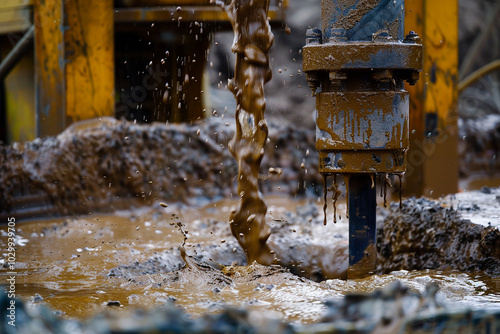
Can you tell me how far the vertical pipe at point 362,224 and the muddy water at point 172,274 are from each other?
11cm

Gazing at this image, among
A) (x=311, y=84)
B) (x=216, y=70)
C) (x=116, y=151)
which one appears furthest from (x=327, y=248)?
(x=216, y=70)

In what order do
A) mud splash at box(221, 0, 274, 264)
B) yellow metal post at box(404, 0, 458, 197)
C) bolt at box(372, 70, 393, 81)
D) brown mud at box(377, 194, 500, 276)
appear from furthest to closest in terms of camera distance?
1. yellow metal post at box(404, 0, 458, 197)
2. mud splash at box(221, 0, 274, 264)
3. brown mud at box(377, 194, 500, 276)
4. bolt at box(372, 70, 393, 81)

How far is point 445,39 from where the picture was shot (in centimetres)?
613

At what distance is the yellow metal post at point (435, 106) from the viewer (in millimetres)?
6066

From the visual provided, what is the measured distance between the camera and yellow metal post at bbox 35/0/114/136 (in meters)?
5.54

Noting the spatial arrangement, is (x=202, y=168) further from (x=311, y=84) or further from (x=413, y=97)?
(x=311, y=84)

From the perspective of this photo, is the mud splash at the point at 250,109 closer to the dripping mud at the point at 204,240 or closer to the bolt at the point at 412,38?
the dripping mud at the point at 204,240

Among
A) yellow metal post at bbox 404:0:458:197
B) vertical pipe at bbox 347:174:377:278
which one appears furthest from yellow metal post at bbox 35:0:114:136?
vertical pipe at bbox 347:174:377:278

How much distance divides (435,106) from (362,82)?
3762 millimetres

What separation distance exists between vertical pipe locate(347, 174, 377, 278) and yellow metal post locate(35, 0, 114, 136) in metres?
3.46

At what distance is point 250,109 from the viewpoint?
3492 mm

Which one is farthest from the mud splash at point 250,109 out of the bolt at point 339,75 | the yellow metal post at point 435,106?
the yellow metal post at point 435,106

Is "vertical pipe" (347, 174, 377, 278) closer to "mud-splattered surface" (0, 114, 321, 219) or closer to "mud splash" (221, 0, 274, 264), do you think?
"mud splash" (221, 0, 274, 264)

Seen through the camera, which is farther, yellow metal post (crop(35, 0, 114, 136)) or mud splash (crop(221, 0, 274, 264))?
yellow metal post (crop(35, 0, 114, 136))
